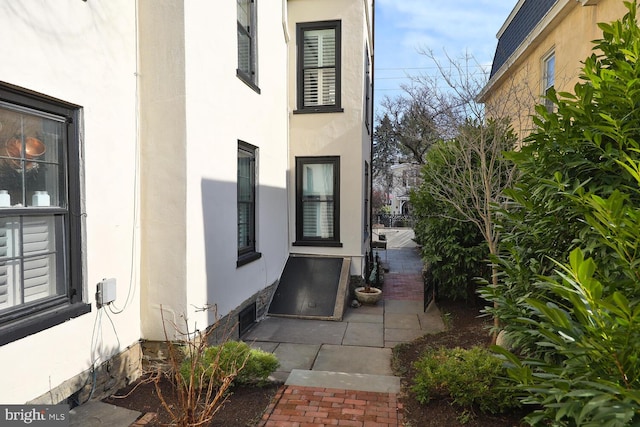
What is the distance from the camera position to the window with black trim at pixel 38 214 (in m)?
2.87

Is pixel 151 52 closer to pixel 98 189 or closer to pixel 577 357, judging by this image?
pixel 98 189

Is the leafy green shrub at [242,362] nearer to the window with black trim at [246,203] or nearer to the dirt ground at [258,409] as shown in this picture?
the dirt ground at [258,409]

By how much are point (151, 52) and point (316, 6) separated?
553 centimetres

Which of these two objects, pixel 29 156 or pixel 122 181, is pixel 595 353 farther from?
pixel 122 181

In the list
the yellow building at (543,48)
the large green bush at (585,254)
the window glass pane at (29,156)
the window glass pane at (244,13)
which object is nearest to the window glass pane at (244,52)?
the window glass pane at (244,13)

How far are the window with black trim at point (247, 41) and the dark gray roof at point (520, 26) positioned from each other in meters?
6.46

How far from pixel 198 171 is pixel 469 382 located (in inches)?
135

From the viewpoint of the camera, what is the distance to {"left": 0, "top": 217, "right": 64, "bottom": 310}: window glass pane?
9.52 ft

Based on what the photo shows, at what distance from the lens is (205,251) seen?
4.57 meters

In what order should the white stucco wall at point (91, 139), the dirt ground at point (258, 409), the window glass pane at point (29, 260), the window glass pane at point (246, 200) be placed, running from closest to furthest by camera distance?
the white stucco wall at point (91, 139) → the window glass pane at point (29, 260) → the dirt ground at point (258, 409) → the window glass pane at point (246, 200)

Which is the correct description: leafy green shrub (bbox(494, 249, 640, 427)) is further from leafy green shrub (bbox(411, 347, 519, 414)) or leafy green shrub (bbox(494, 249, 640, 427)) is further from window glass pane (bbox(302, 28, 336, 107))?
window glass pane (bbox(302, 28, 336, 107))

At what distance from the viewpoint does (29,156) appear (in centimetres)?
304

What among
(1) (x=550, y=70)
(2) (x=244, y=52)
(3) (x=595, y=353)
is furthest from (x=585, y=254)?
(1) (x=550, y=70)

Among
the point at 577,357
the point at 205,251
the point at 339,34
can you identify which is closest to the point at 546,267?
the point at 577,357
